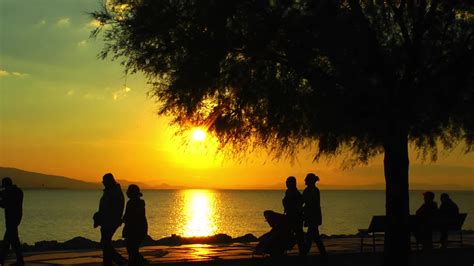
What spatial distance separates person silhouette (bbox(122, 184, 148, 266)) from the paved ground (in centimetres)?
179

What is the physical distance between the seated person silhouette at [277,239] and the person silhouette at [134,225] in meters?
3.06

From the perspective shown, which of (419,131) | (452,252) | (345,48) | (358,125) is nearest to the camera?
(345,48)

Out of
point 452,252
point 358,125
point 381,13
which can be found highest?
point 381,13

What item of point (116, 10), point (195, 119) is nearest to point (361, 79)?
point (195, 119)

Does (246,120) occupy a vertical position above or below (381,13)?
below

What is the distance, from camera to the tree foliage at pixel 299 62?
15.0 meters

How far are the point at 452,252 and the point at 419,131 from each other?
3.77 meters

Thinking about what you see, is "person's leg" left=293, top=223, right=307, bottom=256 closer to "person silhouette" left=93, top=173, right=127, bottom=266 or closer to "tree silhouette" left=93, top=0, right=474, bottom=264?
"tree silhouette" left=93, top=0, right=474, bottom=264

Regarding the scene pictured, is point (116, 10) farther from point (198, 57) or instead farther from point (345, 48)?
point (345, 48)

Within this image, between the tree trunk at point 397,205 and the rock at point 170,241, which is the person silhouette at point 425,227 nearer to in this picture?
the tree trunk at point 397,205

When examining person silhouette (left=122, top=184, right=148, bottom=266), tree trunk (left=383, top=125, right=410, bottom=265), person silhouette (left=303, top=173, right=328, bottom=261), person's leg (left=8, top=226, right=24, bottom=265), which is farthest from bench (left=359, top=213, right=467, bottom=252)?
person's leg (left=8, top=226, right=24, bottom=265)

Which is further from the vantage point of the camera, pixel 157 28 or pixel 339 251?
pixel 339 251

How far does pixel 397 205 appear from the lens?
15984 mm

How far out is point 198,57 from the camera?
1554cm
